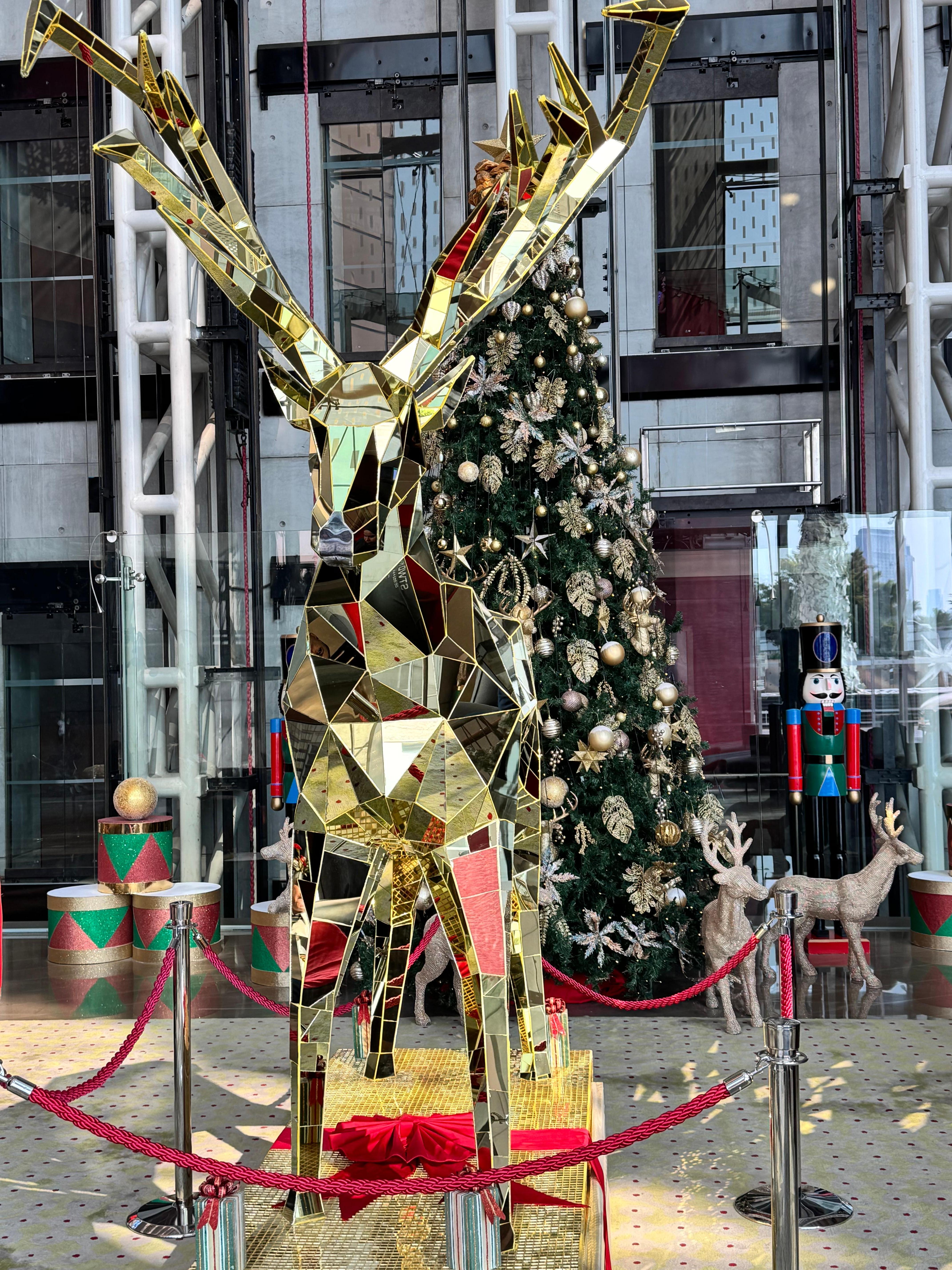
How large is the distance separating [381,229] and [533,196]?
7.04 meters

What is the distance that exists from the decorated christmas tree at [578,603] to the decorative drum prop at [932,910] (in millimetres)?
1425

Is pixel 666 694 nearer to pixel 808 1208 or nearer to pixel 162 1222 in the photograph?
pixel 808 1208

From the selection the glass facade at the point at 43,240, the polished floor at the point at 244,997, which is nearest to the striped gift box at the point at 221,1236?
the polished floor at the point at 244,997

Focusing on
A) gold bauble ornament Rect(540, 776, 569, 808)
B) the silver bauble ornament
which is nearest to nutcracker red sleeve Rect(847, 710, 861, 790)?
the silver bauble ornament

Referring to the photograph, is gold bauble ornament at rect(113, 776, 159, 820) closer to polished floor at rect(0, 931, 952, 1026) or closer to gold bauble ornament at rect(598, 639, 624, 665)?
polished floor at rect(0, 931, 952, 1026)

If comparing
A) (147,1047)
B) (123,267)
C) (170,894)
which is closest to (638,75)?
(147,1047)

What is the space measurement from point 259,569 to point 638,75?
4.90 metres

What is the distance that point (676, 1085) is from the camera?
4207 millimetres

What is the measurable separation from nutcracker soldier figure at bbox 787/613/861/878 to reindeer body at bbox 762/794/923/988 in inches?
27.1

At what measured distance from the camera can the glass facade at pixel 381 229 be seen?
9.33m

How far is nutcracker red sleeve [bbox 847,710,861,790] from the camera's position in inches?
244

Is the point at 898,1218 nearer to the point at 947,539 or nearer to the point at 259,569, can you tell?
the point at 947,539

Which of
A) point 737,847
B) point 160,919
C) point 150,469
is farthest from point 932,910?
point 150,469

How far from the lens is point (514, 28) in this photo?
23.7 feet
